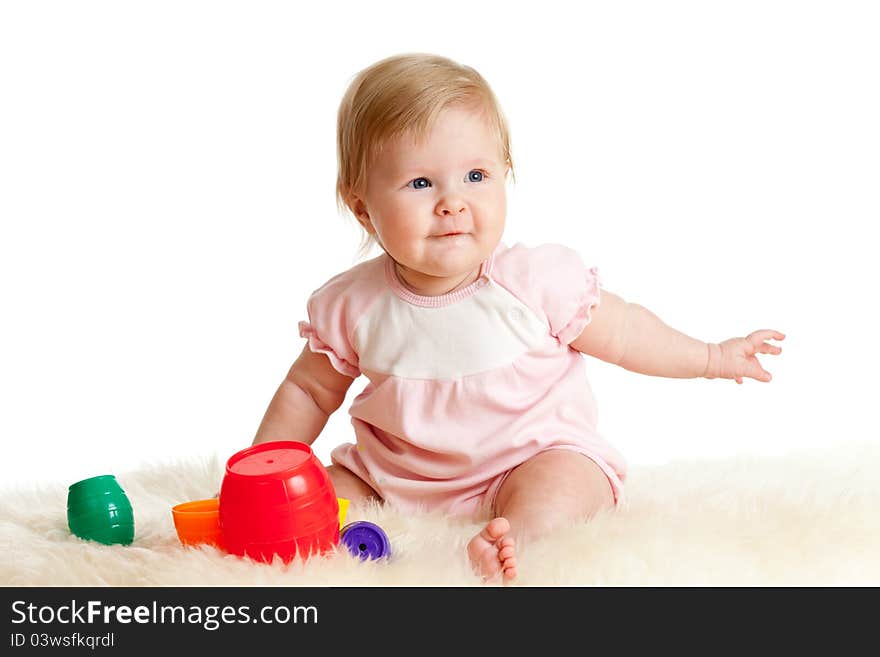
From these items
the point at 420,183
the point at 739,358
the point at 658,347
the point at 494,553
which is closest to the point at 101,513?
the point at 494,553

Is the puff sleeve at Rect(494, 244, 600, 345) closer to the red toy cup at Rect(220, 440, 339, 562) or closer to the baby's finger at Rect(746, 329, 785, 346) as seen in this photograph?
the baby's finger at Rect(746, 329, 785, 346)

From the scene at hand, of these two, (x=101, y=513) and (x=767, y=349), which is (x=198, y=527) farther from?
(x=767, y=349)

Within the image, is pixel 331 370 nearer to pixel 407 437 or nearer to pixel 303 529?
pixel 407 437

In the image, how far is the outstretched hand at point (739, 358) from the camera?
2.02 metres

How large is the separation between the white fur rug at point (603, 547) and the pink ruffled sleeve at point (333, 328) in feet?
0.87

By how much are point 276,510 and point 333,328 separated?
53cm

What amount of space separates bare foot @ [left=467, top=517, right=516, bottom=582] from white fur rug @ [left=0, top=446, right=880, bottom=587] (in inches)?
0.8

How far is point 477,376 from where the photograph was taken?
1896mm

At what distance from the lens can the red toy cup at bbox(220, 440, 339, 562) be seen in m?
1.53

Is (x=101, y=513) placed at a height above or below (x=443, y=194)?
below

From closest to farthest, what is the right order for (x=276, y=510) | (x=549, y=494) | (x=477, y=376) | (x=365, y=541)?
(x=276, y=510), (x=365, y=541), (x=549, y=494), (x=477, y=376)
